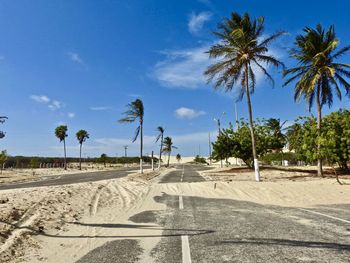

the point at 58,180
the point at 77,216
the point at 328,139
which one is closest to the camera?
the point at 77,216

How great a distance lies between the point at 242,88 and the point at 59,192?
62.4ft

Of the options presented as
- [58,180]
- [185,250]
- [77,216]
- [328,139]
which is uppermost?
[328,139]

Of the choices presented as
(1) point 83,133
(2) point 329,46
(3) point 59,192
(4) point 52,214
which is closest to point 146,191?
(3) point 59,192

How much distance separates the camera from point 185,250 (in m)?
6.48

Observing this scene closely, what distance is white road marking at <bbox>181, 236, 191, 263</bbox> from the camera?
587 centimetres

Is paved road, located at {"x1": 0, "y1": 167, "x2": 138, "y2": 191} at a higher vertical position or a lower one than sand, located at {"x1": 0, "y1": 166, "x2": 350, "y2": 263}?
higher

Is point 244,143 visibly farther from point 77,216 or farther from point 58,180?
point 77,216

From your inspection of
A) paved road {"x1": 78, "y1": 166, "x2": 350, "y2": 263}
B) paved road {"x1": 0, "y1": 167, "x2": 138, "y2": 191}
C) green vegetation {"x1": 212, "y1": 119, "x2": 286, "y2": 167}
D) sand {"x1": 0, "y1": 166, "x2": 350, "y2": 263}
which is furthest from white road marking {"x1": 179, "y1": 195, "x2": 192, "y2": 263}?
green vegetation {"x1": 212, "y1": 119, "x2": 286, "y2": 167}

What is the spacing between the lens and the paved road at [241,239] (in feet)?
19.7

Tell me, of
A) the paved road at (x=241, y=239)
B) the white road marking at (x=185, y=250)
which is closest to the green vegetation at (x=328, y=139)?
the paved road at (x=241, y=239)

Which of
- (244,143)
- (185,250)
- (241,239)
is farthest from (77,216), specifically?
(244,143)

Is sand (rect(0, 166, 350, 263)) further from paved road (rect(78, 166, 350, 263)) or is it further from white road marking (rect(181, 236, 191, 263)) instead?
white road marking (rect(181, 236, 191, 263))

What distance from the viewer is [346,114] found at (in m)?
34.9

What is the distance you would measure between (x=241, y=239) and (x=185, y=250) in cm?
147
